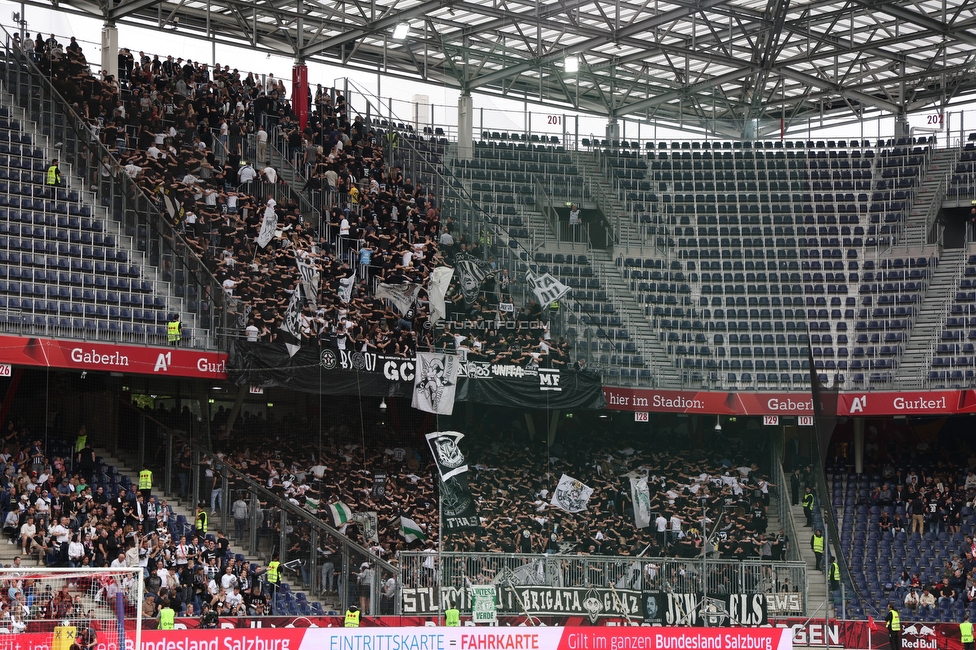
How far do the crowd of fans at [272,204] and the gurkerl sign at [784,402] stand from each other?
3.12m

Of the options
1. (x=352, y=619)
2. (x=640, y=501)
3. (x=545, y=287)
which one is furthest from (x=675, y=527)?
(x=352, y=619)

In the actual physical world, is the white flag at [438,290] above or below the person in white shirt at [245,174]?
below

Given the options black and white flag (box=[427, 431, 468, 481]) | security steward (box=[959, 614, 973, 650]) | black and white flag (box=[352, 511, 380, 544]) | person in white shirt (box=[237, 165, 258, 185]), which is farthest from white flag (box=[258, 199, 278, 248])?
security steward (box=[959, 614, 973, 650])

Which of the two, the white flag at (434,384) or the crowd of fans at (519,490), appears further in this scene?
Answer: the white flag at (434,384)

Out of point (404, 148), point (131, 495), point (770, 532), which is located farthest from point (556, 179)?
point (131, 495)

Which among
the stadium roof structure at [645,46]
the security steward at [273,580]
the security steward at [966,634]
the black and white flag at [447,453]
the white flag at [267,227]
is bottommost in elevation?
the security steward at [966,634]

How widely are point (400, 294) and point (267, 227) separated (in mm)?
3762

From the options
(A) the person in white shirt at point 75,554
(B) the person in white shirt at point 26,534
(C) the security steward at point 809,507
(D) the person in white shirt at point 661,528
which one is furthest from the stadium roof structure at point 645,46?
(A) the person in white shirt at point 75,554

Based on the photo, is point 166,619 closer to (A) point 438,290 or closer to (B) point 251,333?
(B) point 251,333

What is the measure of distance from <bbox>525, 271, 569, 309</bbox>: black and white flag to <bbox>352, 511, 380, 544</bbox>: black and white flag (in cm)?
722

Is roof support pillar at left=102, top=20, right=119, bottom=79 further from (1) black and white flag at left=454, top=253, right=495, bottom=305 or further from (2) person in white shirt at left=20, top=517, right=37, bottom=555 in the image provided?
(2) person in white shirt at left=20, top=517, right=37, bottom=555

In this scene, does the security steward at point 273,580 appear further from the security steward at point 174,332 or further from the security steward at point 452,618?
the security steward at point 174,332

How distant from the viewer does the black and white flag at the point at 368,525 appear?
28328 mm

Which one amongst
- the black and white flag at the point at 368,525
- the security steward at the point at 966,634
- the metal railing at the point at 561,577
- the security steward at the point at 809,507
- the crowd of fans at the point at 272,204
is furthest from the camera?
the security steward at the point at 809,507
